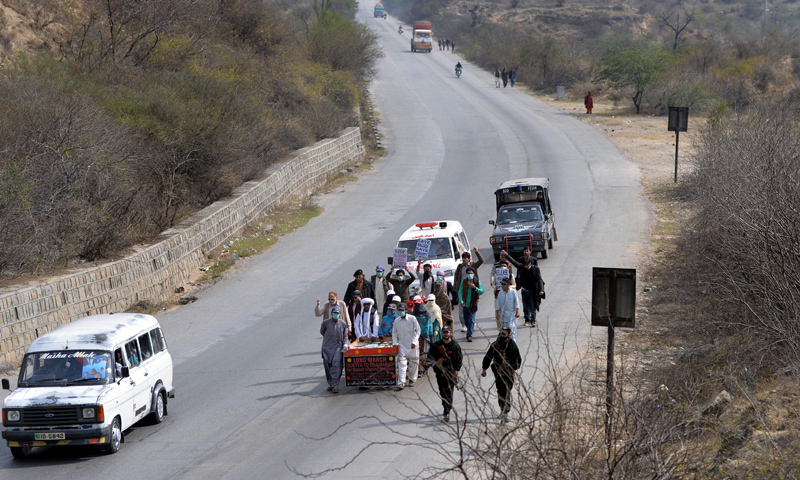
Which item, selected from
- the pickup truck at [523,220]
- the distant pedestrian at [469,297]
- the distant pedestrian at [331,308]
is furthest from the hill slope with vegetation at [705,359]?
the pickup truck at [523,220]

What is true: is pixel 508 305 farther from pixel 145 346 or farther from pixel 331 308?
pixel 145 346

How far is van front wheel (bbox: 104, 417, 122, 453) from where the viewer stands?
459 inches

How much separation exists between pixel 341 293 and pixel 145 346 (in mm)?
8380

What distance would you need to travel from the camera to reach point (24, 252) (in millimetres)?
18250

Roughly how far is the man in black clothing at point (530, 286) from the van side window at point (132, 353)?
8.00 m

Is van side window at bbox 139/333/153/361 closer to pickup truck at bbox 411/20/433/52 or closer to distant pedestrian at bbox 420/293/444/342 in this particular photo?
distant pedestrian at bbox 420/293/444/342

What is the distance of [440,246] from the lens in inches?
782

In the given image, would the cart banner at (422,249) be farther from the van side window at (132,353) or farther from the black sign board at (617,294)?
the black sign board at (617,294)

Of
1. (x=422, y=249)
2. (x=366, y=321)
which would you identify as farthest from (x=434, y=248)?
(x=366, y=321)

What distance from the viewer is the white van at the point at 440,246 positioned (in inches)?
762

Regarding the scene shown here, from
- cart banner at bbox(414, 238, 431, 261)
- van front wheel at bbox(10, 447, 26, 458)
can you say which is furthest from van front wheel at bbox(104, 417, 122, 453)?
cart banner at bbox(414, 238, 431, 261)

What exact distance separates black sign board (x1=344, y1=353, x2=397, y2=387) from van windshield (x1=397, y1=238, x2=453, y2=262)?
6024mm

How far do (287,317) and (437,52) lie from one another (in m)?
79.8

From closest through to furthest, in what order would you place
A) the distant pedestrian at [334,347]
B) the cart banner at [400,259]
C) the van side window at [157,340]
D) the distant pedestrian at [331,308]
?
the van side window at [157,340] → the distant pedestrian at [334,347] → the distant pedestrian at [331,308] → the cart banner at [400,259]
